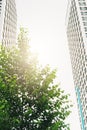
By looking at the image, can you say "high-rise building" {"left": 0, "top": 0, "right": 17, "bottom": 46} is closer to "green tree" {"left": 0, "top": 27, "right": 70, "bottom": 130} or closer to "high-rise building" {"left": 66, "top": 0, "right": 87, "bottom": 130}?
"high-rise building" {"left": 66, "top": 0, "right": 87, "bottom": 130}

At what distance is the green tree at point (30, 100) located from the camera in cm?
1016

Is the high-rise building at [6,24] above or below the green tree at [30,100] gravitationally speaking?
above

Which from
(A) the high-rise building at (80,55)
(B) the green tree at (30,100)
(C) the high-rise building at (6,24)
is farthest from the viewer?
(A) the high-rise building at (80,55)

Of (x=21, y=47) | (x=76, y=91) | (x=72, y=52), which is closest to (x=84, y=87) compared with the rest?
(x=76, y=91)

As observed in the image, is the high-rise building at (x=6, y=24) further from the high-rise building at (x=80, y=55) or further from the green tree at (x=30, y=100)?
the green tree at (x=30, y=100)

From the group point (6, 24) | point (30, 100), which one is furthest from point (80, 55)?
point (30, 100)

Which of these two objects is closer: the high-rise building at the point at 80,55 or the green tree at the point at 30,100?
the green tree at the point at 30,100

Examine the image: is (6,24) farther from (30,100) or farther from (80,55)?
(30,100)

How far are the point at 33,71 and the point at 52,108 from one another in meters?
1.94

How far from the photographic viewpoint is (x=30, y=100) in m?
10.9

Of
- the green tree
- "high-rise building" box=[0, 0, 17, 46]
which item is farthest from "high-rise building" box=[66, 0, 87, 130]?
the green tree

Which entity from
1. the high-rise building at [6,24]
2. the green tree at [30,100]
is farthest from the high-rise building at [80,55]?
the green tree at [30,100]

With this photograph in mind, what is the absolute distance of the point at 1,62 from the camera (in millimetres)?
11820

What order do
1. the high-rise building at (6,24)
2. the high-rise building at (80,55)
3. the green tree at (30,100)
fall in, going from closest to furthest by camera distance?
the green tree at (30,100) < the high-rise building at (6,24) < the high-rise building at (80,55)
